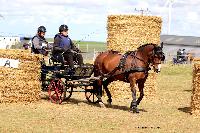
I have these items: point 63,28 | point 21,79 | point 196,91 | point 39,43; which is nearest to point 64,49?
point 63,28

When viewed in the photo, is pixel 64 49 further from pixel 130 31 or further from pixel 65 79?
pixel 130 31

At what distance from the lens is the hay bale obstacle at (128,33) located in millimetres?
20406

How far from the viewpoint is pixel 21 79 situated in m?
17.3

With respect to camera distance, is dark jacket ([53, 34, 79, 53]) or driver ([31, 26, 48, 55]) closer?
dark jacket ([53, 34, 79, 53])

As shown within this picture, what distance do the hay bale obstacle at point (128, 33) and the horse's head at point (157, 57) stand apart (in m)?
3.94

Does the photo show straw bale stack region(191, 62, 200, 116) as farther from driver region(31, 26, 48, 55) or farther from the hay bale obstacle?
driver region(31, 26, 48, 55)

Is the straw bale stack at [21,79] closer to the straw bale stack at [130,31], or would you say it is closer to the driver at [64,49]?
the driver at [64,49]

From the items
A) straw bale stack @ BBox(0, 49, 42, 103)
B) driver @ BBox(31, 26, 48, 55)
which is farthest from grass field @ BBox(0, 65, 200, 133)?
driver @ BBox(31, 26, 48, 55)

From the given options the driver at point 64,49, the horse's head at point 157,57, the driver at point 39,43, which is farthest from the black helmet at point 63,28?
the horse's head at point 157,57

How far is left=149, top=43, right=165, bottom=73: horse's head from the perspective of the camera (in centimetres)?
1625

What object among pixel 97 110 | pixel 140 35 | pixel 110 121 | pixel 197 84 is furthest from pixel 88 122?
pixel 140 35

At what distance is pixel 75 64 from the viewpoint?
59.3 feet

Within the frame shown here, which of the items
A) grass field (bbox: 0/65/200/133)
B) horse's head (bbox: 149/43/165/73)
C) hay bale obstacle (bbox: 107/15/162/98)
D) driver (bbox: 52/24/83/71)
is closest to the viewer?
grass field (bbox: 0/65/200/133)

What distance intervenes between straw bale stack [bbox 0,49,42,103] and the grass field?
1.32 ft
